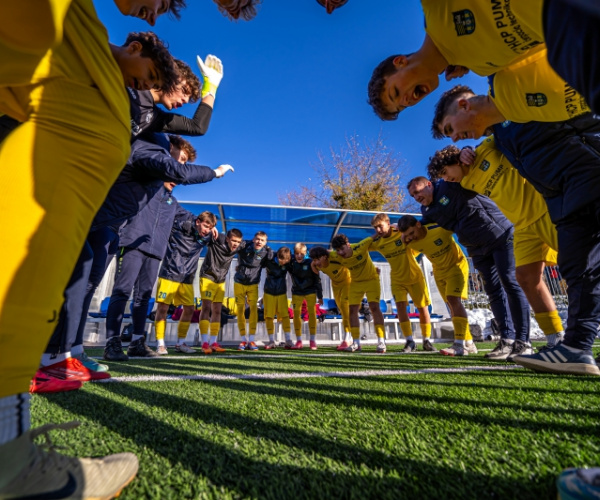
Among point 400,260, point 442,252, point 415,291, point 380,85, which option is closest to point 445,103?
point 380,85

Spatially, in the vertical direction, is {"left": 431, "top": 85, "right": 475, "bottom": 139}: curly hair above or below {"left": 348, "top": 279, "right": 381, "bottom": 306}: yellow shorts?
above

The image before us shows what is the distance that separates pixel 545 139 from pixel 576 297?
92cm

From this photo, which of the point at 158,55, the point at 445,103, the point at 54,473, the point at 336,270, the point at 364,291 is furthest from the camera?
the point at 336,270

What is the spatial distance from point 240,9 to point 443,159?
2427 millimetres

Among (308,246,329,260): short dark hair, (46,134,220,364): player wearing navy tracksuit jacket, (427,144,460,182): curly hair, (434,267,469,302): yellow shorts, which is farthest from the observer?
(308,246,329,260): short dark hair

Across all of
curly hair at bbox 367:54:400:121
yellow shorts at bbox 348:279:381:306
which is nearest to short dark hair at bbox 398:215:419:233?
yellow shorts at bbox 348:279:381:306

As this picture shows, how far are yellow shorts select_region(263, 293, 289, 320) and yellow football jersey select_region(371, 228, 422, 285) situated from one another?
256cm

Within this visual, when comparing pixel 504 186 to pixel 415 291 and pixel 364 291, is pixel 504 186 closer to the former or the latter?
pixel 415 291

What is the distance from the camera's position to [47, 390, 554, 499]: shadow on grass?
1.97 feet

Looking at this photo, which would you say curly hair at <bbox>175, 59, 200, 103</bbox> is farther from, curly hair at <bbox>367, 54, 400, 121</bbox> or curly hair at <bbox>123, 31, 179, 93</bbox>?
curly hair at <bbox>367, 54, 400, 121</bbox>

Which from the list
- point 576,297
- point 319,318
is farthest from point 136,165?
point 319,318

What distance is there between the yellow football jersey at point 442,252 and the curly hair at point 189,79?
3366 millimetres

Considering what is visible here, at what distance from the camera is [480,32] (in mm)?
1030

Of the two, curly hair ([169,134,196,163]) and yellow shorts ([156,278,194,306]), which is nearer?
curly hair ([169,134,196,163])
